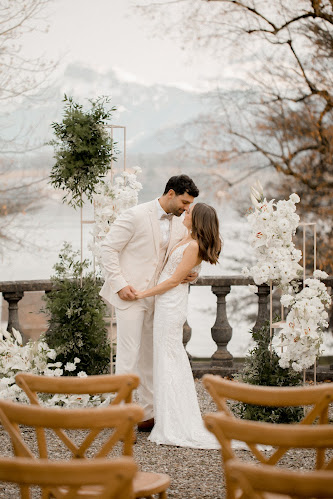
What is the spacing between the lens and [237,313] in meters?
12.2

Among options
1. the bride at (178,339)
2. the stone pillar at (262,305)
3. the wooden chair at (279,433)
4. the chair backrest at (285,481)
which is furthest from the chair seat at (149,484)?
the stone pillar at (262,305)

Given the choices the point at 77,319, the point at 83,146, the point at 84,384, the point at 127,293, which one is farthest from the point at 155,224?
the point at 84,384

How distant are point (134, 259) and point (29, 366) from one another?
136cm

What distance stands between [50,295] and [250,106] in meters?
6.61

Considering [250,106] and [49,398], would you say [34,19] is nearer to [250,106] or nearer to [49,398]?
[250,106]

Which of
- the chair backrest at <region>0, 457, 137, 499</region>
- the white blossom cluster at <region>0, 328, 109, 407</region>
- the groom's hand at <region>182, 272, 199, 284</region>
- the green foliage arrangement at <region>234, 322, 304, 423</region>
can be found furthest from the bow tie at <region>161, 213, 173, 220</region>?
the chair backrest at <region>0, 457, 137, 499</region>

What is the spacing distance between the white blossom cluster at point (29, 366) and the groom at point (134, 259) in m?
0.72

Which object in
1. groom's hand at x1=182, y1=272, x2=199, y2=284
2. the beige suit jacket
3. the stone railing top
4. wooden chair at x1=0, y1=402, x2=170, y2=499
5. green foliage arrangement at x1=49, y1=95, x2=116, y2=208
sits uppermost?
green foliage arrangement at x1=49, y1=95, x2=116, y2=208

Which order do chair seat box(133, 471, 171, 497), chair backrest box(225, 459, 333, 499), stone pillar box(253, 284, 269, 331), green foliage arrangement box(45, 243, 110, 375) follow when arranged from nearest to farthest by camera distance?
chair backrest box(225, 459, 333, 499) < chair seat box(133, 471, 171, 497) < green foliage arrangement box(45, 243, 110, 375) < stone pillar box(253, 284, 269, 331)

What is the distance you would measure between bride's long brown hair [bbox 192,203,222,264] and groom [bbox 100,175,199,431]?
0.16 meters

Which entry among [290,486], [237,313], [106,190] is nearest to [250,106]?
[237,313]

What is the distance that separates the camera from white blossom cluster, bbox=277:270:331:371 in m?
5.39

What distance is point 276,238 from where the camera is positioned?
5453 millimetres

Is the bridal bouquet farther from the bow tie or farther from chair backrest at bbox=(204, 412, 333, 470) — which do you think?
chair backrest at bbox=(204, 412, 333, 470)
